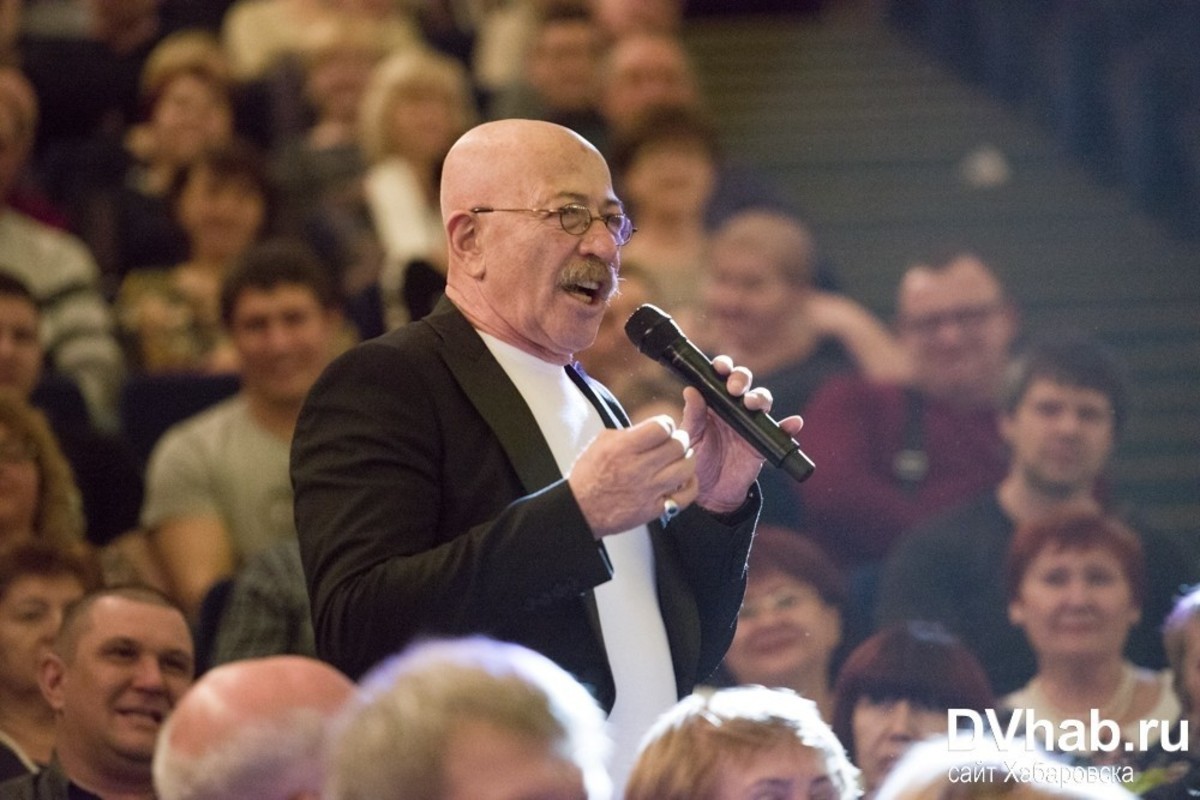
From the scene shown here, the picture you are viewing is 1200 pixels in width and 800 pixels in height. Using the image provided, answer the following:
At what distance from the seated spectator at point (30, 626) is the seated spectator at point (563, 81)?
9.03 ft

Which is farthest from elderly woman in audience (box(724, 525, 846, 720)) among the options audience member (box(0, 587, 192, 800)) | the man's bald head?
the man's bald head

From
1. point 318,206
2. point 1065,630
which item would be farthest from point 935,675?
point 318,206


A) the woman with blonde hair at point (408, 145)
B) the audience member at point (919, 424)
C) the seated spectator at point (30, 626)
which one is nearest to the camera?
the seated spectator at point (30, 626)

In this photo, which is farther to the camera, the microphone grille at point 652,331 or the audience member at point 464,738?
the microphone grille at point 652,331

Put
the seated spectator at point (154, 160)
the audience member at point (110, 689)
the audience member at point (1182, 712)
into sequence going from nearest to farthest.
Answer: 1. the audience member at point (1182, 712)
2. the audience member at point (110, 689)
3. the seated spectator at point (154, 160)

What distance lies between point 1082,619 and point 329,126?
3412 millimetres

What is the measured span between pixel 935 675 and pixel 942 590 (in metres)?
0.69

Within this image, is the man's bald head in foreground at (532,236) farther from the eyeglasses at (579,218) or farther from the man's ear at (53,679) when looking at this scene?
the man's ear at (53,679)

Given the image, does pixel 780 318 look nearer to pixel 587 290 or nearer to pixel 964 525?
pixel 964 525

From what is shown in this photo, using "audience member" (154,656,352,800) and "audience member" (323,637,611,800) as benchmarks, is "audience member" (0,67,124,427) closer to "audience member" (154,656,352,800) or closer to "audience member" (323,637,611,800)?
"audience member" (154,656,352,800)

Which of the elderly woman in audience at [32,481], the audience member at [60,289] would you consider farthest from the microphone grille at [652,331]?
the audience member at [60,289]

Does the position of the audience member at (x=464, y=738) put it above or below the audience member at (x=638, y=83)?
below

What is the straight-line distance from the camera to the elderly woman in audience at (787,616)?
3.28 meters

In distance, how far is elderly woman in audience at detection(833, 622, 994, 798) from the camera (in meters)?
2.77
